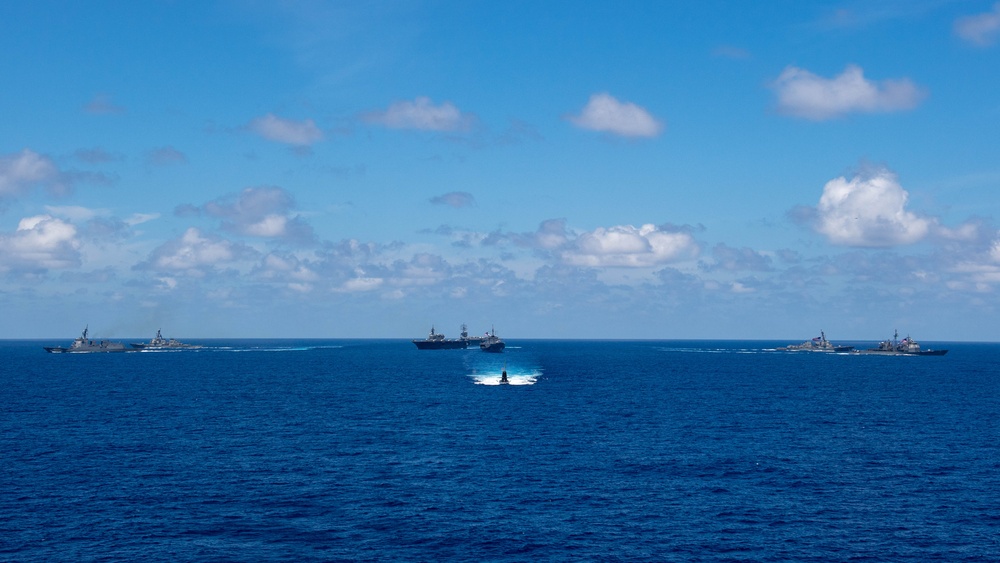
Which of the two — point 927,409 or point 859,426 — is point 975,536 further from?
point 927,409

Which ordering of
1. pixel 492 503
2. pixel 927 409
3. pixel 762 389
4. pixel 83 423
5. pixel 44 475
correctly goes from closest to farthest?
pixel 492 503 → pixel 44 475 → pixel 83 423 → pixel 927 409 → pixel 762 389

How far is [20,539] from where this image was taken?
207 feet

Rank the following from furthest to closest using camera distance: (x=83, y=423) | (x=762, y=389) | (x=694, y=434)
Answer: (x=762, y=389) < (x=83, y=423) < (x=694, y=434)

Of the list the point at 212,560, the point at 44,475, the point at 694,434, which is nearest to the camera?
the point at 212,560

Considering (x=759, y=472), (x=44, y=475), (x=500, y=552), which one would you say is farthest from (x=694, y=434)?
(x=44, y=475)

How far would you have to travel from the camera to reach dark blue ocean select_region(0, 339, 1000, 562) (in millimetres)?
63406

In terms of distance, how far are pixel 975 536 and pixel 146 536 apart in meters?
71.0

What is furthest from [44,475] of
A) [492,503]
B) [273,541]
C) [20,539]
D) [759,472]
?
[759,472]

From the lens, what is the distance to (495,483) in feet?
276

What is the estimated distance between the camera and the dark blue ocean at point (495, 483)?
6341 cm

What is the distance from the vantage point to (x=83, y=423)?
125 metres

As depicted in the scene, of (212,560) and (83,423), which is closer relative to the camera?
(212,560)

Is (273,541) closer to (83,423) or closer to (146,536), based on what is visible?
(146,536)

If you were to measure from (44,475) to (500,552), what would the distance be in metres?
56.0
